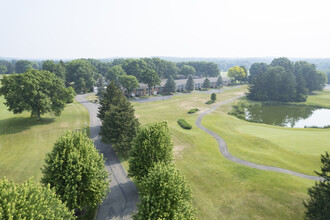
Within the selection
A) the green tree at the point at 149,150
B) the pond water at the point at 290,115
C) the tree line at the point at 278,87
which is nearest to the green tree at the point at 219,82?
Result: the tree line at the point at 278,87

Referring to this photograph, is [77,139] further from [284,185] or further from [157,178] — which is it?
[284,185]

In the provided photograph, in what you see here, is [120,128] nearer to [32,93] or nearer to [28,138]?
[28,138]

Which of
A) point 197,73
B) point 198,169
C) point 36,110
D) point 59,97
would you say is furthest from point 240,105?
point 197,73

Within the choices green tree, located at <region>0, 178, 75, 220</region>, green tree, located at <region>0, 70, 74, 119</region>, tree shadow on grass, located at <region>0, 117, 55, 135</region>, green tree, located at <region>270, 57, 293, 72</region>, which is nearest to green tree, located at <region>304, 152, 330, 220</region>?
green tree, located at <region>0, 178, 75, 220</region>

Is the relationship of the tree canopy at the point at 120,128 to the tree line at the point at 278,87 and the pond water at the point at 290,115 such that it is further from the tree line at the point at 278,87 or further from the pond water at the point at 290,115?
the tree line at the point at 278,87

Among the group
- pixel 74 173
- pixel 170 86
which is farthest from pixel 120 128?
pixel 170 86

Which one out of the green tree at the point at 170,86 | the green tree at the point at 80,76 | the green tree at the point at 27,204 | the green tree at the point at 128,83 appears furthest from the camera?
the green tree at the point at 170,86
